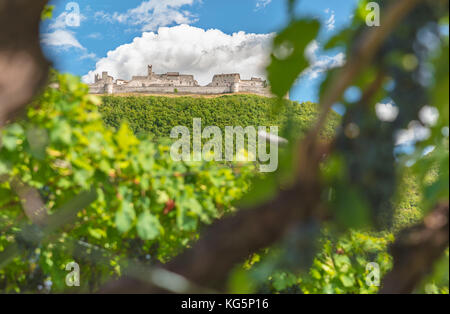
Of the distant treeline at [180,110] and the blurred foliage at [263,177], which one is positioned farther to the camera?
the distant treeline at [180,110]

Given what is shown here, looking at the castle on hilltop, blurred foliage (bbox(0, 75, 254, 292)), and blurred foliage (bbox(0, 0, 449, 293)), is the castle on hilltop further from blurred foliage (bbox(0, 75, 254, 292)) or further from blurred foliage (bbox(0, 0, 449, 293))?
blurred foliage (bbox(0, 75, 254, 292))

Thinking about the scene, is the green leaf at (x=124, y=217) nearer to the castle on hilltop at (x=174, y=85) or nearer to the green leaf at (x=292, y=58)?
the green leaf at (x=292, y=58)

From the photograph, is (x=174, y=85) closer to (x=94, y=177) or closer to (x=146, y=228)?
(x=94, y=177)

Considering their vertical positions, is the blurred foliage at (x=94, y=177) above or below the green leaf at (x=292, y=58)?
below

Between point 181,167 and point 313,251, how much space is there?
149 cm

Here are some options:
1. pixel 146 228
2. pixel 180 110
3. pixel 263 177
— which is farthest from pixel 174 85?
pixel 263 177

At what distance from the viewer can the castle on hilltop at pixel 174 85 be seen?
→ 3150 cm

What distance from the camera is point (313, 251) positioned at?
300 millimetres

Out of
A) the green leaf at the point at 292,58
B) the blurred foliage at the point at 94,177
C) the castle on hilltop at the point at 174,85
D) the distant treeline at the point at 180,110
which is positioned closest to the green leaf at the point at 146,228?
the blurred foliage at the point at 94,177

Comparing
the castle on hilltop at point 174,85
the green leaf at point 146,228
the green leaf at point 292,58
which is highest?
the castle on hilltop at point 174,85

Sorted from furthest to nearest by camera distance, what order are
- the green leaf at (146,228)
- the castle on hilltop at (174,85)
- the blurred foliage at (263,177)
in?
the castle on hilltop at (174,85), the green leaf at (146,228), the blurred foliage at (263,177)

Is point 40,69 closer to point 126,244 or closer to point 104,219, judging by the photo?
point 104,219

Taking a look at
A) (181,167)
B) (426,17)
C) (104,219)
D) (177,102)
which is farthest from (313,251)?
(177,102)

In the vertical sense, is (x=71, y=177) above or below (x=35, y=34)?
below
